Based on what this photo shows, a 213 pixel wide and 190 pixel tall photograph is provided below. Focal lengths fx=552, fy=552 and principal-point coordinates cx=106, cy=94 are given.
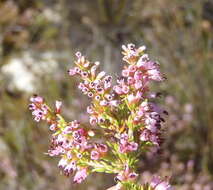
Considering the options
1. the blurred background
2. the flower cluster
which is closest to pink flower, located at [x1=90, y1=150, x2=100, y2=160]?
the flower cluster

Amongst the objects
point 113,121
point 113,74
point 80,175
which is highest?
point 113,74

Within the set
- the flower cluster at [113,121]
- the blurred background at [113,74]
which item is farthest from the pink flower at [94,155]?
the blurred background at [113,74]

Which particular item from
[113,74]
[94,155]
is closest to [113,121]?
[94,155]

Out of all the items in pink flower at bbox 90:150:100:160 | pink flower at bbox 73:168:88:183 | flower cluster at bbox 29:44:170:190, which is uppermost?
flower cluster at bbox 29:44:170:190

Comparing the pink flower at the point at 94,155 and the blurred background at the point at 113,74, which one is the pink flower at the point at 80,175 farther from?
the blurred background at the point at 113,74

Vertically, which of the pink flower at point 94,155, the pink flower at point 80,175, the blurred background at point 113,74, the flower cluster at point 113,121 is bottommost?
the pink flower at point 80,175

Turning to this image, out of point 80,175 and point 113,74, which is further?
point 113,74

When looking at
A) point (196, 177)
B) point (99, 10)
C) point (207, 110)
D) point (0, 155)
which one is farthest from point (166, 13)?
point (0, 155)

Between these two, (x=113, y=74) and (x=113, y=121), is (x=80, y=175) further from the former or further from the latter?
(x=113, y=74)

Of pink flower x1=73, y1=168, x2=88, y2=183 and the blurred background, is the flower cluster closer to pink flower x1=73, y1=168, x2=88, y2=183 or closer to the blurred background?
pink flower x1=73, y1=168, x2=88, y2=183
